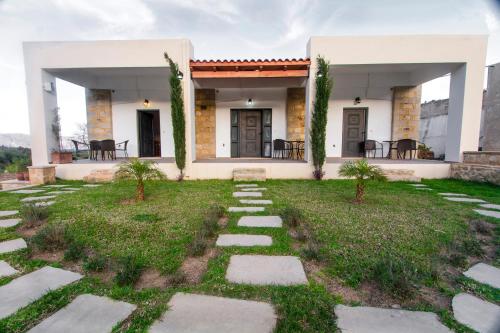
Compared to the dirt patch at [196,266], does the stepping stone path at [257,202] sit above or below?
above

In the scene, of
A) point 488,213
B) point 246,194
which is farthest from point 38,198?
point 488,213

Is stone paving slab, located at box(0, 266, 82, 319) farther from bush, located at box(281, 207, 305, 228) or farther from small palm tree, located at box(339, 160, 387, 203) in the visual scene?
small palm tree, located at box(339, 160, 387, 203)

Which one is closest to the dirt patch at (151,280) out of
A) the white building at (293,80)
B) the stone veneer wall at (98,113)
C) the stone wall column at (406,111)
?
the white building at (293,80)

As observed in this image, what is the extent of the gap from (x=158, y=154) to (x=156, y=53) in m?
5.19

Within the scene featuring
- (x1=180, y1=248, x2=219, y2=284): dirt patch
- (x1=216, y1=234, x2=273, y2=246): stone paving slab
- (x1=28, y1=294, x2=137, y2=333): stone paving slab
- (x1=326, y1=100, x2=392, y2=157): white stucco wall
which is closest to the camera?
(x1=28, y1=294, x2=137, y2=333): stone paving slab

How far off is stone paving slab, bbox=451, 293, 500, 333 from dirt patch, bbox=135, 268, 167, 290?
1948mm

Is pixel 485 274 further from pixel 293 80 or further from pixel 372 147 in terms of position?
pixel 372 147

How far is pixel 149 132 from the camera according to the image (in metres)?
9.68

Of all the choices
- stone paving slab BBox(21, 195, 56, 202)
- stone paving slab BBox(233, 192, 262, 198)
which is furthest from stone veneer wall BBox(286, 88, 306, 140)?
stone paving slab BBox(21, 195, 56, 202)

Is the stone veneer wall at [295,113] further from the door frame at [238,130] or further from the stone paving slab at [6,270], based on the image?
the stone paving slab at [6,270]

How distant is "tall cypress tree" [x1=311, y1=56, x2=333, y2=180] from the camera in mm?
5668

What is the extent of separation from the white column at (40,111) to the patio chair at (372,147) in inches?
408

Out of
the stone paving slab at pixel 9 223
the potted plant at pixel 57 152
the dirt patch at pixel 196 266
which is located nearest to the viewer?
the dirt patch at pixel 196 266

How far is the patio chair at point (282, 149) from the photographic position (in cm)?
853
